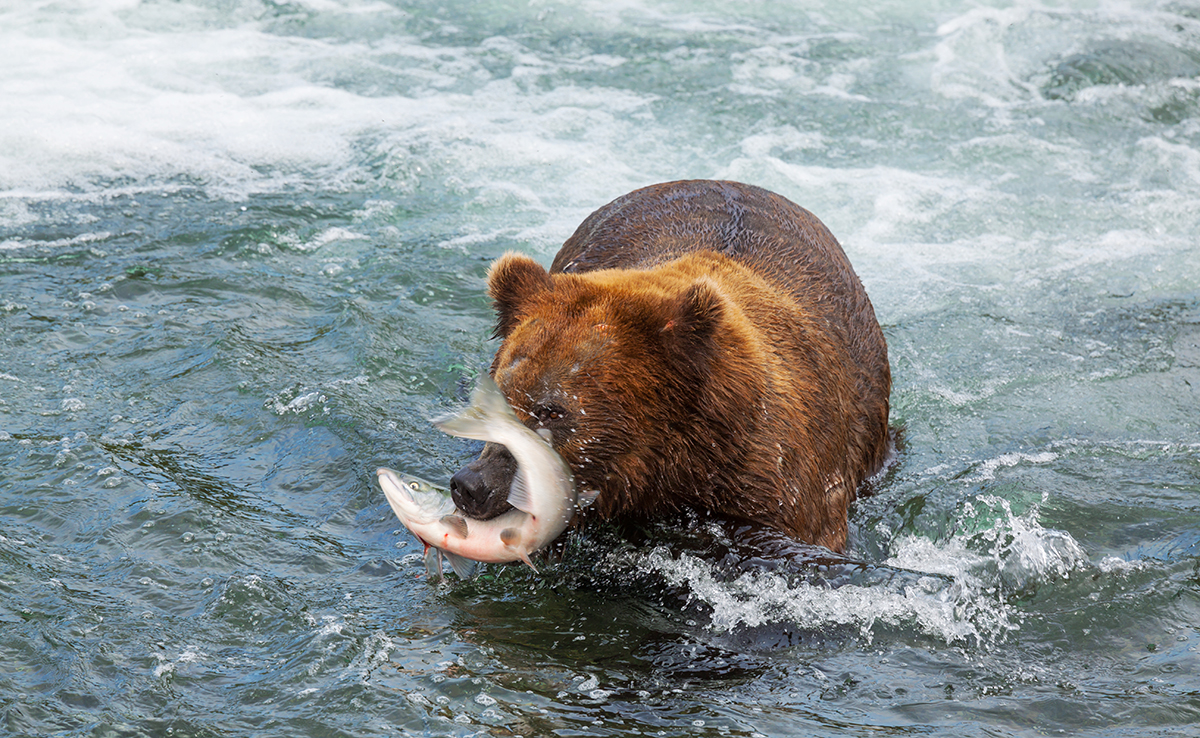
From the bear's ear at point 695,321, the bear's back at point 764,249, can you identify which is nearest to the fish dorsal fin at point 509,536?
the bear's ear at point 695,321

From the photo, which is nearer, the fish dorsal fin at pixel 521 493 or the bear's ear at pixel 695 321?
the fish dorsal fin at pixel 521 493

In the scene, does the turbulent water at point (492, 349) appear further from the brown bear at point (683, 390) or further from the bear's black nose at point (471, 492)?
the bear's black nose at point (471, 492)

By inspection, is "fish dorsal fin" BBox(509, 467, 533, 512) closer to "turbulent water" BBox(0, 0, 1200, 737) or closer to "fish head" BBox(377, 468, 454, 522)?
"fish head" BBox(377, 468, 454, 522)

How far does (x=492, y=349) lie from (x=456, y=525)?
280 cm

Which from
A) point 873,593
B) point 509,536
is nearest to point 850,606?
point 873,593

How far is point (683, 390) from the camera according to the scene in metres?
4.31

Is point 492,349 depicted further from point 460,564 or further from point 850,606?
point 850,606

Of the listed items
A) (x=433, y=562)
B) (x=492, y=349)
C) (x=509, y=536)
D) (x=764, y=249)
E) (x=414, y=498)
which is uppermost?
(x=764, y=249)

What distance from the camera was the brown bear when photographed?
418 centimetres

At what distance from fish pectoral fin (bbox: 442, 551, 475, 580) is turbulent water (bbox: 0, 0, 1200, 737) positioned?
145mm

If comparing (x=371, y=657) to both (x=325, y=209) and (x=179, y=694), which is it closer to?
(x=179, y=694)

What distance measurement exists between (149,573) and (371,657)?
1040 millimetres

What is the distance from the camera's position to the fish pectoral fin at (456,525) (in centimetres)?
400

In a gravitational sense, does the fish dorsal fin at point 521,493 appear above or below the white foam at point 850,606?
above
